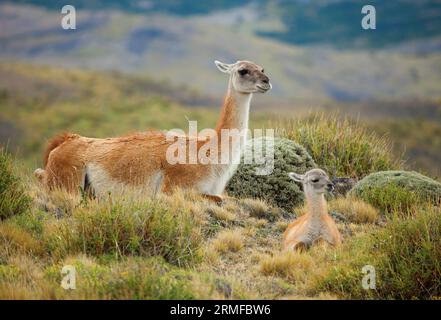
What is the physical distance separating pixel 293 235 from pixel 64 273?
120 inches

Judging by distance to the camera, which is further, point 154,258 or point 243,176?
point 243,176

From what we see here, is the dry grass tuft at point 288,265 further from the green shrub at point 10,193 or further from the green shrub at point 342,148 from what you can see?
the green shrub at point 342,148

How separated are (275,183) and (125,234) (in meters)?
3.93

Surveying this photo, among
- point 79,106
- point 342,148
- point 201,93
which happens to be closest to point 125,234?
point 342,148

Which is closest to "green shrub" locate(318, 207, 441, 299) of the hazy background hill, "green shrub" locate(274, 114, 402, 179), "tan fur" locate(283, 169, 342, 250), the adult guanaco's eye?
"tan fur" locate(283, 169, 342, 250)

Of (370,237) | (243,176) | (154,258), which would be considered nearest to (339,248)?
(370,237)

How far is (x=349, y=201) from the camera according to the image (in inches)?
454

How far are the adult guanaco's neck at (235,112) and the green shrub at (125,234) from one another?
233 centimetres

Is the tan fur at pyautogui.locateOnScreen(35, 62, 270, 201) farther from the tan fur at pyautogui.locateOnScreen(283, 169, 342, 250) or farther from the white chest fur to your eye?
the tan fur at pyautogui.locateOnScreen(283, 169, 342, 250)

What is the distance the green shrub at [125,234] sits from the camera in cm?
847

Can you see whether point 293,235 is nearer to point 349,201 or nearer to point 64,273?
point 349,201

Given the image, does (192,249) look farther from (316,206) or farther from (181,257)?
(316,206)

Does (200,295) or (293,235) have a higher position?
(293,235)

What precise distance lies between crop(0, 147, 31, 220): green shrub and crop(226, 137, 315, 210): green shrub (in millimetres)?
3426
